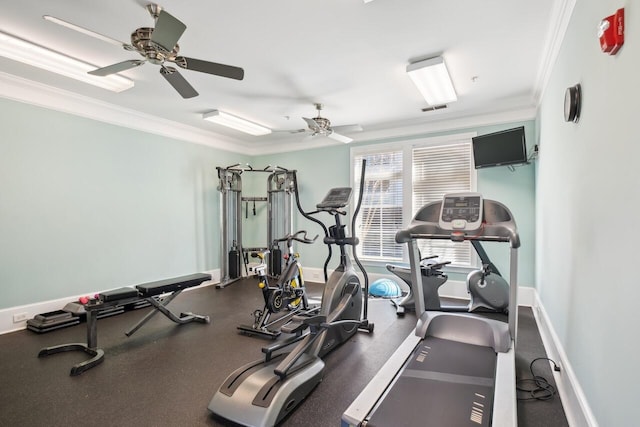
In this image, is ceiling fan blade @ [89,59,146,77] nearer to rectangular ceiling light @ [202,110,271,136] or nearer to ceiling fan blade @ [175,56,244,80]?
ceiling fan blade @ [175,56,244,80]

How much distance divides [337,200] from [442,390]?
1.94 metres

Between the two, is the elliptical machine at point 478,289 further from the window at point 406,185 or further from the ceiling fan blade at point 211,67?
the ceiling fan blade at point 211,67

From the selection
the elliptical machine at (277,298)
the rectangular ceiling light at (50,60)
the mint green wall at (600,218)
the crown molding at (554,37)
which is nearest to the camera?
the mint green wall at (600,218)

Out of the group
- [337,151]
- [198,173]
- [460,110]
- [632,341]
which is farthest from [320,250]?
[632,341]

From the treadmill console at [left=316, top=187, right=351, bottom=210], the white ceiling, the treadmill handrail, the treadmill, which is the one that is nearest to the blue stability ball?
the treadmill

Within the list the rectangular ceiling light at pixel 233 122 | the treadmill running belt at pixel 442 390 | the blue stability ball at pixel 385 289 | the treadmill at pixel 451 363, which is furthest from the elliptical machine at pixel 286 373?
the rectangular ceiling light at pixel 233 122

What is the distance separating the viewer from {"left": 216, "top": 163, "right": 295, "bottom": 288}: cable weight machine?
566 cm

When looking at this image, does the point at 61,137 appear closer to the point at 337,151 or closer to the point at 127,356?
the point at 127,356

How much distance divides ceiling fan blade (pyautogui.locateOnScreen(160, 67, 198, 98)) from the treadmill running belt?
9.01ft

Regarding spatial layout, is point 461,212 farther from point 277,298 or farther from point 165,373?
point 165,373

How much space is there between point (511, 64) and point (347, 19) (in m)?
1.86

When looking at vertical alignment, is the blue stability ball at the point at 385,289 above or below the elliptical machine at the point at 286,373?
below

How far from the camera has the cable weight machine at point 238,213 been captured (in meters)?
5.66

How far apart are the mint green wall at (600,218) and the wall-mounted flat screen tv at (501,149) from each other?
1.46 m
